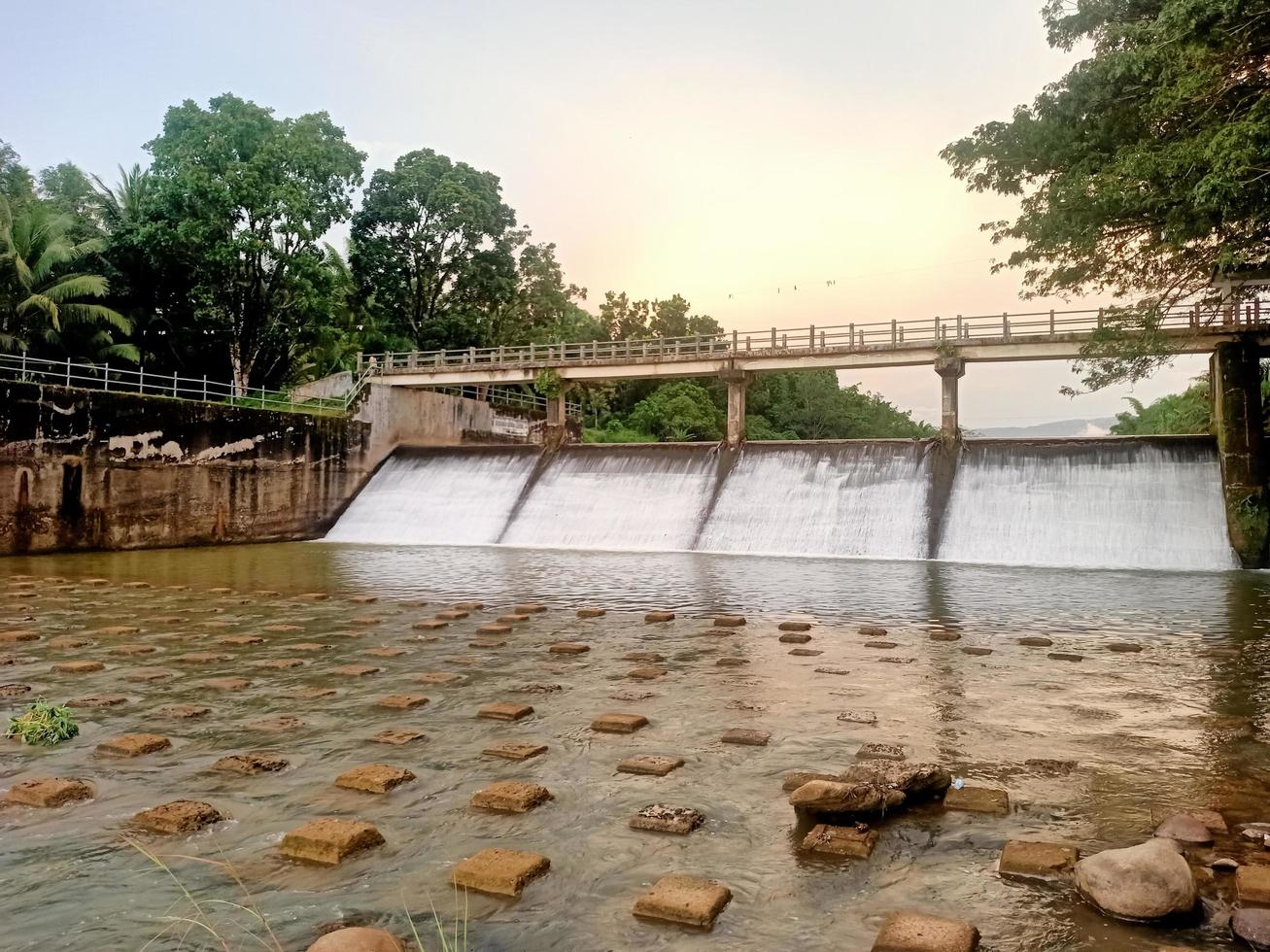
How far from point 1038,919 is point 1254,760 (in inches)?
102

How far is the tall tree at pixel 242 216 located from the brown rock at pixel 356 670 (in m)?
23.1

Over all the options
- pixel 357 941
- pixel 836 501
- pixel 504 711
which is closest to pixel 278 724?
pixel 504 711

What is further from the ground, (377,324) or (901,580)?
(377,324)

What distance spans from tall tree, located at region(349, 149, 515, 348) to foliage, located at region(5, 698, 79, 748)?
31570mm

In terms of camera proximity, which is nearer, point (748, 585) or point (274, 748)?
point (274, 748)

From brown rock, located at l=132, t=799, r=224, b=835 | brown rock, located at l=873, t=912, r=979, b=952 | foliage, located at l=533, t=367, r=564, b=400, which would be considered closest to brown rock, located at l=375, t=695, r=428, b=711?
brown rock, located at l=132, t=799, r=224, b=835

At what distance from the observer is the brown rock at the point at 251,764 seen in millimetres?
4312

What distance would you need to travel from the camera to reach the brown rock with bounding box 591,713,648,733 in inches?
201

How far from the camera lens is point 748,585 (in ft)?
44.7

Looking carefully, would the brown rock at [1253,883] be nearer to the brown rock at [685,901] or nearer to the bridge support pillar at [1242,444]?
the brown rock at [685,901]

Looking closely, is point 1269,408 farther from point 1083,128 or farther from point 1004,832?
point 1004,832

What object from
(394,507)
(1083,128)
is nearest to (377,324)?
(394,507)

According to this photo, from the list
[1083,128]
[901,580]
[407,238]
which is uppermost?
[407,238]

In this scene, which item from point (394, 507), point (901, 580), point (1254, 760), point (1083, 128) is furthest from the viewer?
point (394, 507)
